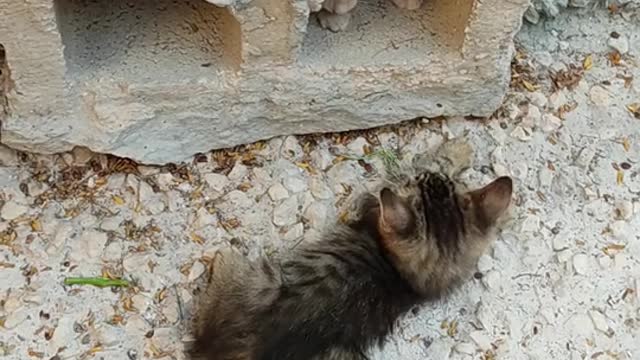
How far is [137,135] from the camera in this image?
2010mm

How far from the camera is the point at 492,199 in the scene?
199 centimetres

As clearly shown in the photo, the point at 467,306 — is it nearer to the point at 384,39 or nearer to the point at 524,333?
the point at 524,333

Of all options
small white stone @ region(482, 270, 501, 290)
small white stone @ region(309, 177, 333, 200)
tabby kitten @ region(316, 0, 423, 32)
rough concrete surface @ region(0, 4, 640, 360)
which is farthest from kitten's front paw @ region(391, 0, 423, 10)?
small white stone @ region(482, 270, 501, 290)

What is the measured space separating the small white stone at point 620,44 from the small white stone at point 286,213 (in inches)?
29.0

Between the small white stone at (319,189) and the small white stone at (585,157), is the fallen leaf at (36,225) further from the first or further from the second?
the small white stone at (585,157)

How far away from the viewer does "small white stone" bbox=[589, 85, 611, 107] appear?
232 cm

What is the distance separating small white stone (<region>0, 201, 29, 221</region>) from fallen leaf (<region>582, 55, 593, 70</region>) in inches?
42.9

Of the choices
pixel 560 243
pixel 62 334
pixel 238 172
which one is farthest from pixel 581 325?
pixel 62 334

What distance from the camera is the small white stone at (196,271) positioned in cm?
204

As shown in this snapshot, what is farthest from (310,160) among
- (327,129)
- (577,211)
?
(577,211)

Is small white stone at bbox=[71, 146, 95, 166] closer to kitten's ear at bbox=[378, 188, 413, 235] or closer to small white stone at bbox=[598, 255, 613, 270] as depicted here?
kitten's ear at bbox=[378, 188, 413, 235]

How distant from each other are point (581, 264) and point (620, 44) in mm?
494

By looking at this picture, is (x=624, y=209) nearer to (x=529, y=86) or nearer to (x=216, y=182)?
(x=529, y=86)

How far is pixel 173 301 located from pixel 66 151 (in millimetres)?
317
